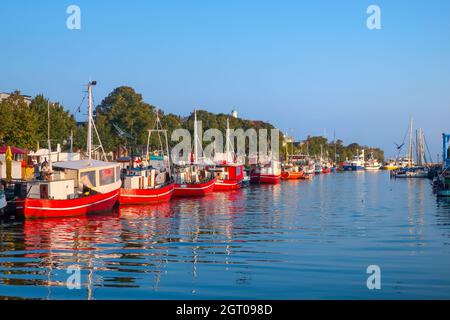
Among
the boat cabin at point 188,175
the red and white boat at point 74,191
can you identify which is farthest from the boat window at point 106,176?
the boat cabin at point 188,175

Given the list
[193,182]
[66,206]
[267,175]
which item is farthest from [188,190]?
[267,175]

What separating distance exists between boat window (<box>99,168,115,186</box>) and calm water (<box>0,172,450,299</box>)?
3323 millimetres

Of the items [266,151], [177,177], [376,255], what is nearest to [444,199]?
[177,177]

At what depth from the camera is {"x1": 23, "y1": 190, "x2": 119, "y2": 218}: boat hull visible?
1821 inches

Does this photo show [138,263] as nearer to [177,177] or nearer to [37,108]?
[177,177]

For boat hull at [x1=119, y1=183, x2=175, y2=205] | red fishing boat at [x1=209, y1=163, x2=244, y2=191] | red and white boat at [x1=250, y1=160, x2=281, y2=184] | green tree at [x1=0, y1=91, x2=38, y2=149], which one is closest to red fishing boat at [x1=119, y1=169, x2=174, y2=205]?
boat hull at [x1=119, y1=183, x2=175, y2=205]

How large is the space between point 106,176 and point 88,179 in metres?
2.01

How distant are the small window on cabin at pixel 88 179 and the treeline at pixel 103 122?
27.6 m

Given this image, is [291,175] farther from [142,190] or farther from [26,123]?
[142,190]

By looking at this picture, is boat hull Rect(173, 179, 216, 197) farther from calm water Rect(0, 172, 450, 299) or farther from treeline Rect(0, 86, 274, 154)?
calm water Rect(0, 172, 450, 299)

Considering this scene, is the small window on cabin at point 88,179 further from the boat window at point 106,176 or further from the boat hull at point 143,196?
the boat hull at point 143,196
